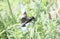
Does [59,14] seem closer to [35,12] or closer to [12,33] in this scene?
[35,12]

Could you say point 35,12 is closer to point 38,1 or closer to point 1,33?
point 38,1

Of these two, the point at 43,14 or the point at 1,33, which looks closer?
the point at 1,33

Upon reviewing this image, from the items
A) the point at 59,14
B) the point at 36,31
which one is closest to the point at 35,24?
the point at 36,31

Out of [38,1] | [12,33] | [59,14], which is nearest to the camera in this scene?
[12,33]

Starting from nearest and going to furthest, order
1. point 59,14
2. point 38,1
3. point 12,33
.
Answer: point 12,33, point 38,1, point 59,14

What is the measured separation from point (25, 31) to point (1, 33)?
0.15 meters

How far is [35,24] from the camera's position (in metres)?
1.27

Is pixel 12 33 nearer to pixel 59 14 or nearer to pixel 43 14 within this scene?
pixel 43 14

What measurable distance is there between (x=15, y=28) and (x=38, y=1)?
25cm

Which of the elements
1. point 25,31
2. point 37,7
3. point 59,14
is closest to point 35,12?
point 37,7

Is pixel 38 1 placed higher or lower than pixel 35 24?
higher

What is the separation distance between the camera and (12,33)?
1.23 metres

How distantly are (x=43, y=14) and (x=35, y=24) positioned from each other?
12cm

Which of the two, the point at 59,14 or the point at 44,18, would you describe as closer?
the point at 44,18
